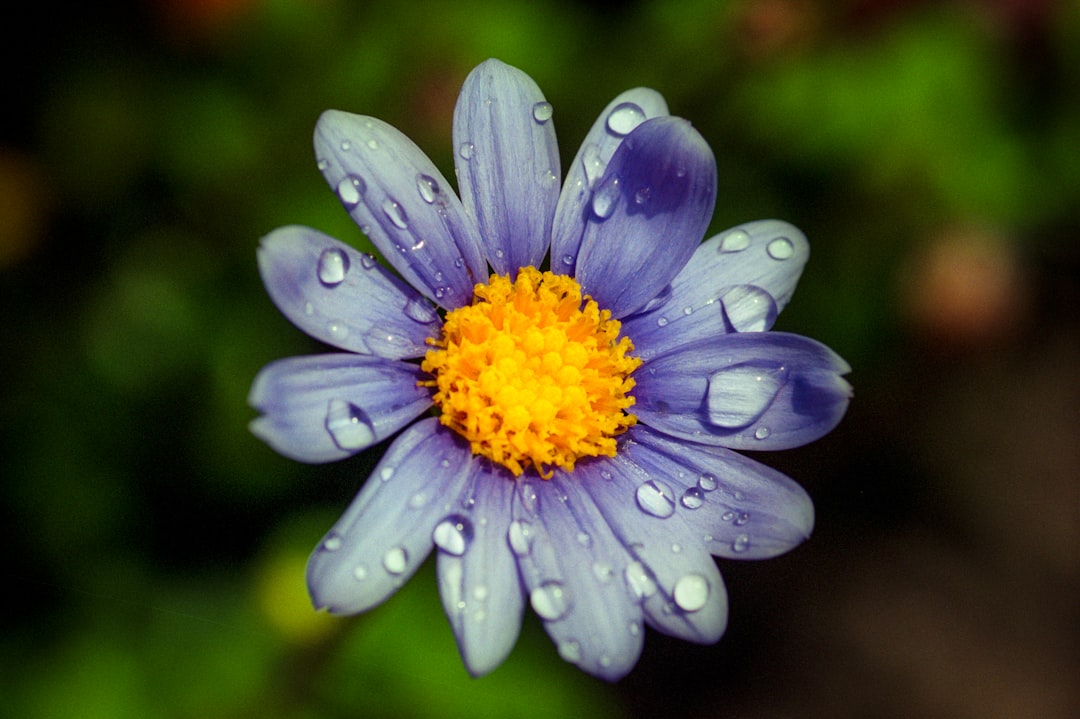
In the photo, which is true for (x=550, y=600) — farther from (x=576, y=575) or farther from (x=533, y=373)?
(x=533, y=373)

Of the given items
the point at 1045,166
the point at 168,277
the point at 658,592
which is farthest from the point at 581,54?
the point at 658,592

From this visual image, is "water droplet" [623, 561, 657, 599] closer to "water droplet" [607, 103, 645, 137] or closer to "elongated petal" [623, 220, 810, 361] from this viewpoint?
"elongated petal" [623, 220, 810, 361]

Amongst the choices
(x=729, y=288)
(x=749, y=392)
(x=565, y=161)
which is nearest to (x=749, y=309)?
(x=729, y=288)

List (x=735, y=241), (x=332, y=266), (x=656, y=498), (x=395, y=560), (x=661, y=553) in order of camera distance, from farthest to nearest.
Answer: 1. (x=735, y=241)
2. (x=656, y=498)
3. (x=661, y=553)
4. (x=332, y=266)
5. (x=395, y=560)

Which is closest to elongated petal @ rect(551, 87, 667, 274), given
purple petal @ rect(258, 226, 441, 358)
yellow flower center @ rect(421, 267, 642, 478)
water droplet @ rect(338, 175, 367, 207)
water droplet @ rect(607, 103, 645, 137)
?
water droplet @ rect(607, 103, 645, 137)

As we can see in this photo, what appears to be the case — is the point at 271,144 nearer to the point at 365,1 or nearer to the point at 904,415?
the point at 365,1

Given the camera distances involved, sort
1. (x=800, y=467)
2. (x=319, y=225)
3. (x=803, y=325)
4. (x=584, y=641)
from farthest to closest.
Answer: (x=800, y=467), (x=803, y=325), (x=319, y=225), (x=584, y=641)
